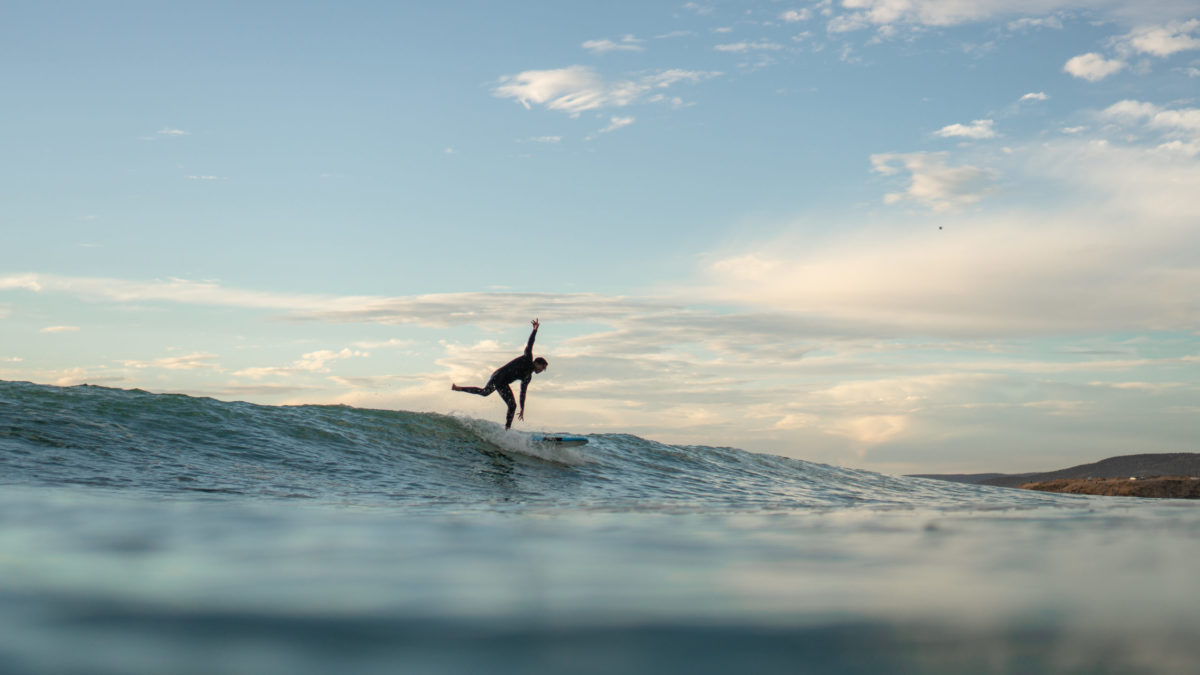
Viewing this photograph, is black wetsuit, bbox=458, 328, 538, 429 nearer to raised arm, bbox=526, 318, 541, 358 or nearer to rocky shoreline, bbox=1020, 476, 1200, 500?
raised arm, bbox=526, 318, 541, 358

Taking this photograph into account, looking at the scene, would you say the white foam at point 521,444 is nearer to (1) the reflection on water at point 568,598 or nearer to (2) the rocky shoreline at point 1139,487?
(1) the reflection on water at point 568,598

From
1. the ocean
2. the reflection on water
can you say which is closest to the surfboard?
the ocean

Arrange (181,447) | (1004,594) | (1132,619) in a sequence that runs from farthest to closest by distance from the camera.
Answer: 1. (181,447)
2. (1004,594)
3. (1132,619)

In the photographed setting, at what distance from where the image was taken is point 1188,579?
482 centimetres

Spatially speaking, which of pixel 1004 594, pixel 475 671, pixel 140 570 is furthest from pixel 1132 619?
pixel 140 570

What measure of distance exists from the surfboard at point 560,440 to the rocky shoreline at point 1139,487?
12.1 m

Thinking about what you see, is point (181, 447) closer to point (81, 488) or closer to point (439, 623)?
point (81, 488)

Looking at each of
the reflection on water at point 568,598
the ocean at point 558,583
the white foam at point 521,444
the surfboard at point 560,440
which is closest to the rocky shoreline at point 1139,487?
the ocean at point 558,583

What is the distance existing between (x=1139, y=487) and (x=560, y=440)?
50.0ft

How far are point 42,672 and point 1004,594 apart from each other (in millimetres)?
4705

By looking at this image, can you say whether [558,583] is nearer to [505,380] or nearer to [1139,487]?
[505,380]

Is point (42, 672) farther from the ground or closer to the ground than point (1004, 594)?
closer to the ground

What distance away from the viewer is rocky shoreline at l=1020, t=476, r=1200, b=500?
18.8 m

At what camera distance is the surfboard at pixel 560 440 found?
15.8 meters
